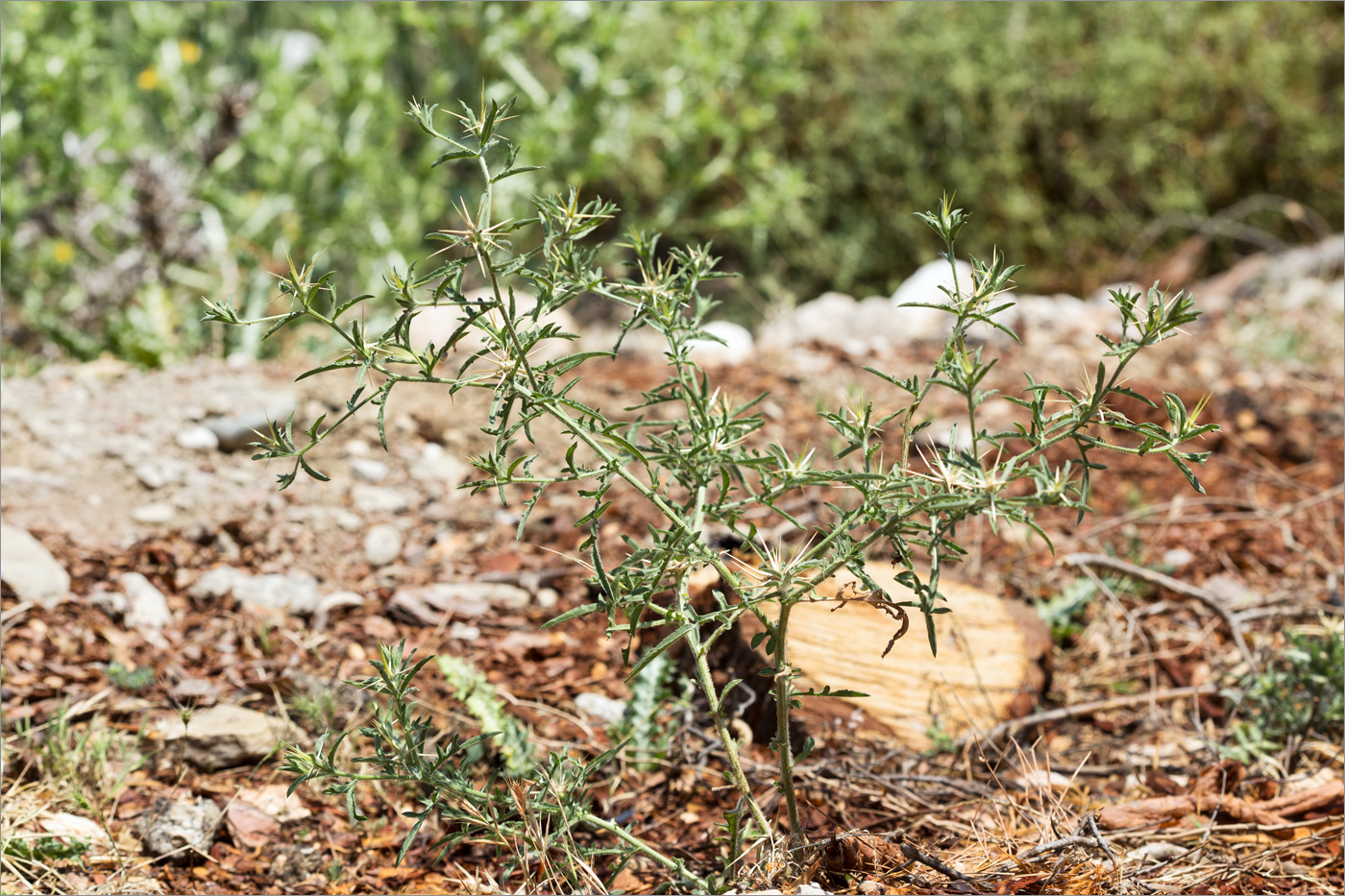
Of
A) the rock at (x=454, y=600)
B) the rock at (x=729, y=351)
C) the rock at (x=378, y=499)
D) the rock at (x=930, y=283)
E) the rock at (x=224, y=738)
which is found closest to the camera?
the rock at (x=224, y=738)

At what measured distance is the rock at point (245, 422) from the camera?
3.52 metres

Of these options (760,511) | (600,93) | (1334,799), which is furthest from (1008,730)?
(600,93)

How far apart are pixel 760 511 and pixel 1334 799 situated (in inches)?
62.7

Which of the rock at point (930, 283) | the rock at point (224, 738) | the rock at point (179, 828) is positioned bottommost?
the rock at point (179, 828)

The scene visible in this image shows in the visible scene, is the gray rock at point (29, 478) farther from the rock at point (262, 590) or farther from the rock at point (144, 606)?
the rock at point (262, 590)

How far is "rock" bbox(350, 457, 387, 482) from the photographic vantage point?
3512 mm

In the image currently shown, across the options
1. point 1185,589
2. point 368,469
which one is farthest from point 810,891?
point 368,469

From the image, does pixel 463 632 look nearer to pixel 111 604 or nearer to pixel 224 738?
pixel 224 738

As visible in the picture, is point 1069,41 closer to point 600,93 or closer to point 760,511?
point 600,93

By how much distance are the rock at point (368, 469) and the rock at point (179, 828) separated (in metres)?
1.48

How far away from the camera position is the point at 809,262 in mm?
6977

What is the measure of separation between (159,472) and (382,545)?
2.57ft

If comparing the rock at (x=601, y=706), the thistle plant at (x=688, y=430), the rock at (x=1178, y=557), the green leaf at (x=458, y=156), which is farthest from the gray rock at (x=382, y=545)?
the rock at (x=1178, y=557)

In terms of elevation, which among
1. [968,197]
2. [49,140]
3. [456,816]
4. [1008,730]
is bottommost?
[456,816]
